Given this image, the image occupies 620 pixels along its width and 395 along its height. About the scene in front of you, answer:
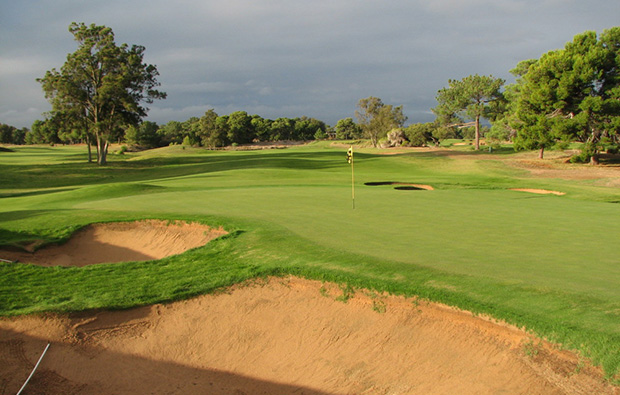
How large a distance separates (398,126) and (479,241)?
85.3 meters

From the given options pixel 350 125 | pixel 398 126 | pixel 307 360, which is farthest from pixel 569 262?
pixel 350 125

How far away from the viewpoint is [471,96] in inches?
2522

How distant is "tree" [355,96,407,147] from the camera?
90.8 meters

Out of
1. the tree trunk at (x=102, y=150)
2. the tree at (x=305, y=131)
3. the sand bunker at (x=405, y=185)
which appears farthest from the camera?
the tree at (x=305, y=131)

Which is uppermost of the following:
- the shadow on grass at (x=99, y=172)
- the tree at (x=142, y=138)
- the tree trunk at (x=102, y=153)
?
the tree at (x=142, y=138)

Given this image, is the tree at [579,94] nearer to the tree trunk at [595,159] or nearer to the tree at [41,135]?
the tree trunk at [595,159]

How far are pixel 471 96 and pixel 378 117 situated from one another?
28812 millimetres

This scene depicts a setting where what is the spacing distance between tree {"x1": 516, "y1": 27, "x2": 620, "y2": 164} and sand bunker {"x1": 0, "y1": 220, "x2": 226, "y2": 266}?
39.6 metres

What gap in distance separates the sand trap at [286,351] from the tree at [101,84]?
47260mm

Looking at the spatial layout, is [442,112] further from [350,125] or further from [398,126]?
[350,125]

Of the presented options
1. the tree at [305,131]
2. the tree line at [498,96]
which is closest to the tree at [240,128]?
the tree at [305,131]

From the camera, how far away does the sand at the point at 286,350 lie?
17.2 ft

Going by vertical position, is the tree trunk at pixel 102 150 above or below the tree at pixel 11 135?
below

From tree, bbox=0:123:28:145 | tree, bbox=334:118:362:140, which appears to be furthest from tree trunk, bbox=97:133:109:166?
tree, bbox=0:123:28:145
